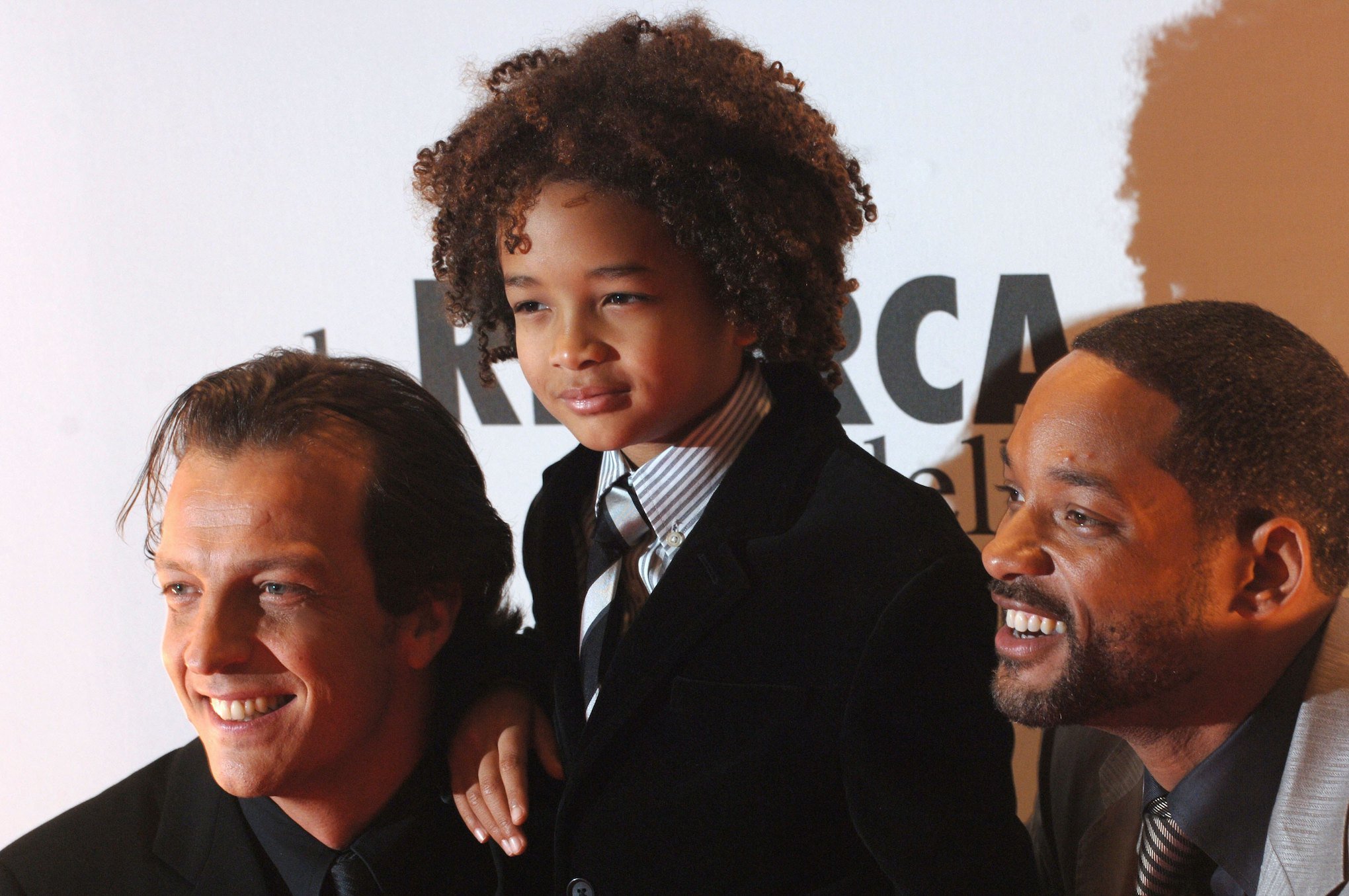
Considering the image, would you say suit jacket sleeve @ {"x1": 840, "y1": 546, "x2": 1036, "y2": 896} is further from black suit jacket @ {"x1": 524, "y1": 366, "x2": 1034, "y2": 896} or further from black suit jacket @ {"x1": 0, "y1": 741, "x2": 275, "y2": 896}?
black suit jacket @ {"x1": 0, "y1": 741, "x2": 275, "y2": 896}

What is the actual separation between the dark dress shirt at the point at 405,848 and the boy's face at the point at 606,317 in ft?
1.59

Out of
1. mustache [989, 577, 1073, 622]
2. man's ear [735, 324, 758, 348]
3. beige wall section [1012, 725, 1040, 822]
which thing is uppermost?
man's ear [735, 324, 758, 348]

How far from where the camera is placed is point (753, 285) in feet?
5.19

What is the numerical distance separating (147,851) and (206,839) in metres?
0.07

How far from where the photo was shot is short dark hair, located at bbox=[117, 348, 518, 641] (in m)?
1.45

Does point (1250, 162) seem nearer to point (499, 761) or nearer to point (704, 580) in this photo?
point (704, 580)

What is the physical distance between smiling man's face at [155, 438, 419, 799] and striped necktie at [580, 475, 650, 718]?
0.28 metres

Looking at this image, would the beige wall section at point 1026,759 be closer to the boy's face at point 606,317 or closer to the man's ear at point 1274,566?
the man's ear at point 1274,566

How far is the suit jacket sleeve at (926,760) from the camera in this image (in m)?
1.35

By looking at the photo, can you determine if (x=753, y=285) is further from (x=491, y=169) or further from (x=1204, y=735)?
(x=1204, y=735)

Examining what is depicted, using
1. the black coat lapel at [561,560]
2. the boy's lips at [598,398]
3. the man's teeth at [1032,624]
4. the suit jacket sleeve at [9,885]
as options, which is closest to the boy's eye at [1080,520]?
the man's teeth at [1032,624]

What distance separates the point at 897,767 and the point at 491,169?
0.90 meters

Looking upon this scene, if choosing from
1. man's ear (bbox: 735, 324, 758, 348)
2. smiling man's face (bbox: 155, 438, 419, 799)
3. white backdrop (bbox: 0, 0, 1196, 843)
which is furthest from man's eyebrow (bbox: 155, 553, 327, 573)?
white backdrop (bbox: 0, 0, 1196, 843)

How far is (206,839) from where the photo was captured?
1.48 meters
